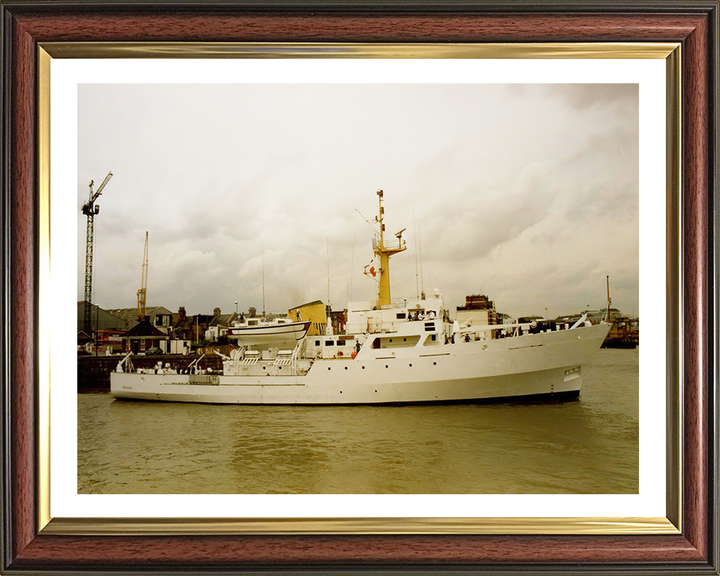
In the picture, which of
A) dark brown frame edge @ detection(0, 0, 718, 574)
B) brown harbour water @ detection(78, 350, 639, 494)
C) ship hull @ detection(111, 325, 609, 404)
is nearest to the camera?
dark brown frame edge @ detection(0, 0, 718, 574)

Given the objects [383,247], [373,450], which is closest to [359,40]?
[383,247]

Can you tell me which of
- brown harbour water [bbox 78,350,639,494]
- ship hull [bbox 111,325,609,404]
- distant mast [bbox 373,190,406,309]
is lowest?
brown harbour water [bbox 78,350,639,494]

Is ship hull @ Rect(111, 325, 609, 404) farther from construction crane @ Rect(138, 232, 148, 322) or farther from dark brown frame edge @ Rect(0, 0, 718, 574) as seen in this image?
dark brown frame edge @ Rect(0, 0, 718, 574)

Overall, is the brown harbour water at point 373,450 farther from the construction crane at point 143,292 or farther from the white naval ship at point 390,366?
the construction crane at point 143,292

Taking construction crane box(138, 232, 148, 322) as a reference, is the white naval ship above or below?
below

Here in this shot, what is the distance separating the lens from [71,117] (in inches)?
68.0

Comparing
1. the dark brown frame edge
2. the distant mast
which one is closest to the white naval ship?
the distant mast

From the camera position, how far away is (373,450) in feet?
5.83

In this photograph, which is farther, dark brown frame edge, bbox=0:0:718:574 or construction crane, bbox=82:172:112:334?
construction crane, bbox=82:172:112:334

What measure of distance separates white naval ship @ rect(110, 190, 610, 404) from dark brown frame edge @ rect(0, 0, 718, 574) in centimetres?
39

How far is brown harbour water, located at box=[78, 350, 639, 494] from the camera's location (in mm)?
1703

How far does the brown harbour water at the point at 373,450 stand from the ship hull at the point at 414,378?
80 mm

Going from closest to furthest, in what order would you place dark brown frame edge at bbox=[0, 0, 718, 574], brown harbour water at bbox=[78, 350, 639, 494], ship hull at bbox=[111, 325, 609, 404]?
dark brown frame edge at bbox=[0, 0, 718, 574]
brown harbour water at bbox=[78, 350, 639, 494]
ship hull at bbox=[111, 325, 609, 404]

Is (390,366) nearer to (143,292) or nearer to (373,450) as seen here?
(373,450)
